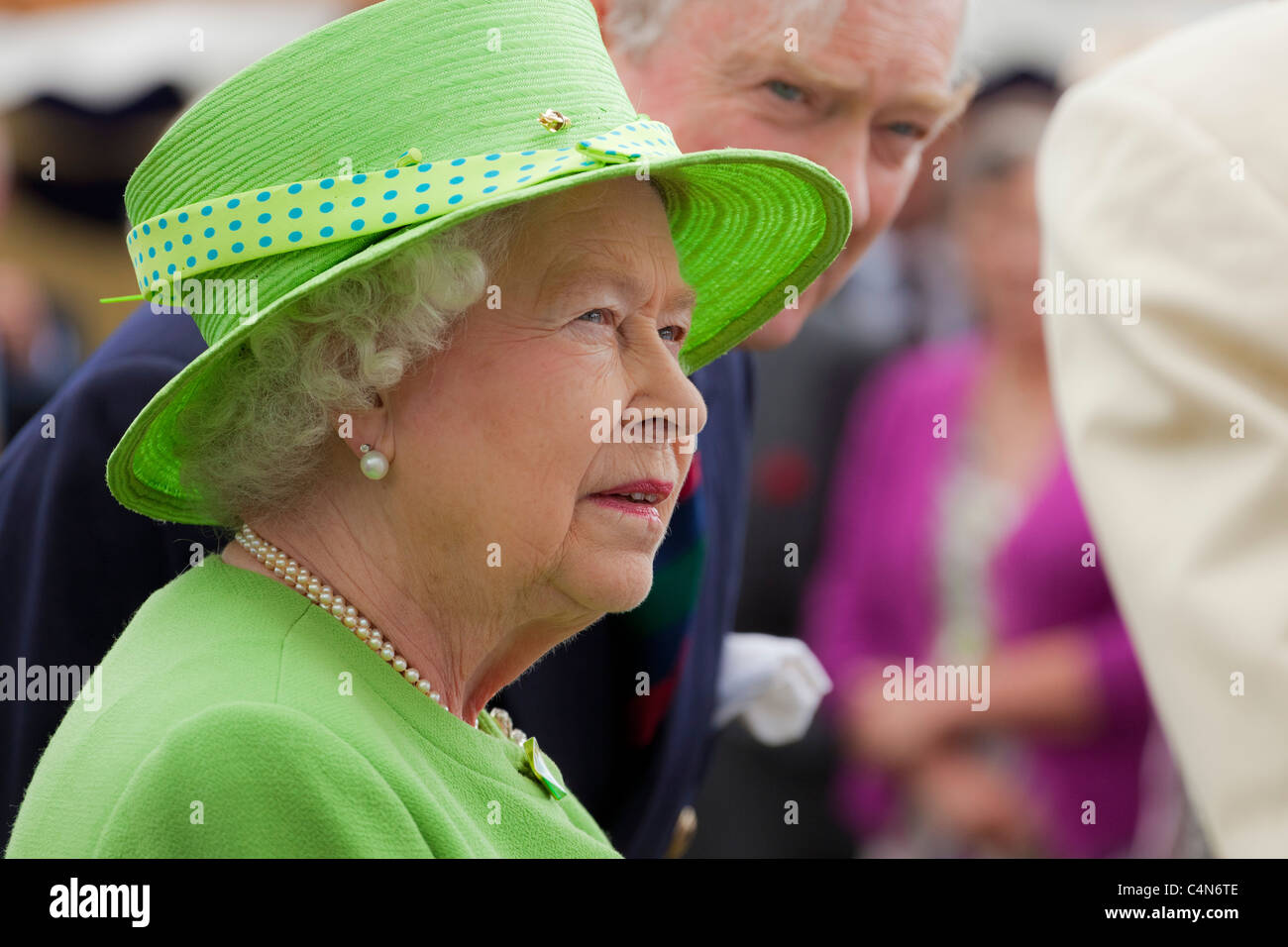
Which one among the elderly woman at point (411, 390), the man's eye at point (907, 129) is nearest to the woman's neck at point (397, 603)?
the elderly woman at point (411, 390)

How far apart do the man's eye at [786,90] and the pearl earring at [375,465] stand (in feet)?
3.45

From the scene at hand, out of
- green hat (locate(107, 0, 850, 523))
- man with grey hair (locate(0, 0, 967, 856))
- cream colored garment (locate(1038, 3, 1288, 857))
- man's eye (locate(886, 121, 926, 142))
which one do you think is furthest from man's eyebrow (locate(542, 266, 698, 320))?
man's eye (locate(886, 121, 926, 142))

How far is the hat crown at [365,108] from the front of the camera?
1.62 meters

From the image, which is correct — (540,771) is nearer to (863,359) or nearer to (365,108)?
(365,108)

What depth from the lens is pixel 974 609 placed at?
3.72m

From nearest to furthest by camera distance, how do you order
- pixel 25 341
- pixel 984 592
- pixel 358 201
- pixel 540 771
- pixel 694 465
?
pixel 358 201
pixel 540 771
pixel 694 465
pixel 984 592
pixel 25 341

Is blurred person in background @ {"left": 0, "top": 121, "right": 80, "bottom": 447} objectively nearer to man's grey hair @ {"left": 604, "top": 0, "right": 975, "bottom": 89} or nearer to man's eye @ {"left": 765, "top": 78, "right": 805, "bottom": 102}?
man's grey hair @ {"left": 604, "top": 0, "right": 975, "bottom": 89}

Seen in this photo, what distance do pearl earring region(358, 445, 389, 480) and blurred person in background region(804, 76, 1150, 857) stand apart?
223cm

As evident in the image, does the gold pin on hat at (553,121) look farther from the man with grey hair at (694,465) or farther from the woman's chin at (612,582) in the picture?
the man with grey hair at (694,465)

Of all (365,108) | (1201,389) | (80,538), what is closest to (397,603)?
(365,108)

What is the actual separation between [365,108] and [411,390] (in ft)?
1.00

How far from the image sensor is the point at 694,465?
252cm
